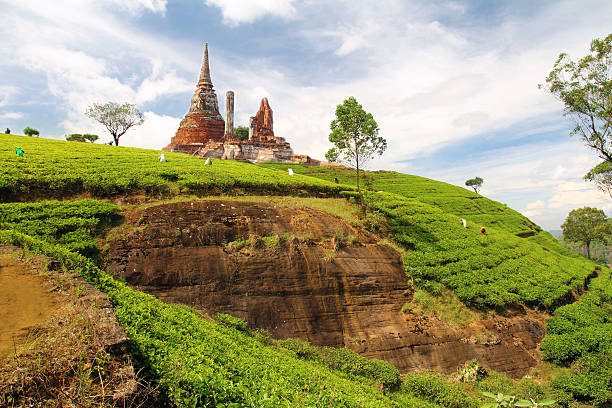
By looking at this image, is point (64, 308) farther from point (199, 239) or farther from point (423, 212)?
point (423, 212)

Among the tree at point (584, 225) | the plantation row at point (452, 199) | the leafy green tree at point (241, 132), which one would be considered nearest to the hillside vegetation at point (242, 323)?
the plantation row at point (452, 199)

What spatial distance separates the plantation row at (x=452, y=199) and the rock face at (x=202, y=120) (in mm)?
17994

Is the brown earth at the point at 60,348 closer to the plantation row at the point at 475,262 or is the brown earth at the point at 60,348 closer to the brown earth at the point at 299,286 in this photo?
the brown earth at the point at 299,286

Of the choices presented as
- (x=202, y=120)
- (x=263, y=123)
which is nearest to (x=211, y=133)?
(x=202, y=120)

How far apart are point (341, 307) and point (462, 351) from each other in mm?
5310

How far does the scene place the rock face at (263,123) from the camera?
57831mm

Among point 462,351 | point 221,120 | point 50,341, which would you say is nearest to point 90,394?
point 50,341

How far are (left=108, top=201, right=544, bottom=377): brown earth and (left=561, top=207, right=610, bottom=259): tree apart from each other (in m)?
29.7

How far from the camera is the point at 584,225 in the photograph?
1437 inches

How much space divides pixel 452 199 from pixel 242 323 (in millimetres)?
31205

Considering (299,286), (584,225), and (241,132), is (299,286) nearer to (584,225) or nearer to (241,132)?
(584,225)

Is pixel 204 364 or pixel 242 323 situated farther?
pixel 242 323

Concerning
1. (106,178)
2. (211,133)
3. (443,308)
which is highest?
(211,133)

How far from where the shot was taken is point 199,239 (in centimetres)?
1299
